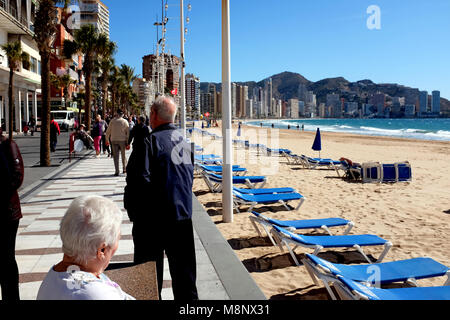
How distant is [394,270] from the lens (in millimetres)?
3777

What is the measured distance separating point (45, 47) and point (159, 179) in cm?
1318

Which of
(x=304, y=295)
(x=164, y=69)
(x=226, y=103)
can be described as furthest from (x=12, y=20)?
(x=304, y=295)

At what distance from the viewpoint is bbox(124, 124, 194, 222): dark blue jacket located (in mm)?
2715

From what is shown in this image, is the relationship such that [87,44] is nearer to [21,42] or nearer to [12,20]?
[12,20]

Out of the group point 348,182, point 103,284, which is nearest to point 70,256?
point 103,284

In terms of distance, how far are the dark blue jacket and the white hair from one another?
1.07m

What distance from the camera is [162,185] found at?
281 cm

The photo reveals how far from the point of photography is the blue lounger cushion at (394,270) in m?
3.61

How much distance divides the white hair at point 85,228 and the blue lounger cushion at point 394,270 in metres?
2.45

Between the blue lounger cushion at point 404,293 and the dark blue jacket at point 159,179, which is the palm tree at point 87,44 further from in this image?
the blue lounger cushion at point 404,293

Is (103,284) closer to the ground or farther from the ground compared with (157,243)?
farther from the ground

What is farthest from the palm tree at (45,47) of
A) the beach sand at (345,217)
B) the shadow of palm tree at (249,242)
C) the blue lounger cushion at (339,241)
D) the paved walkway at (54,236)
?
the blue lounger cushion at (339,241)
